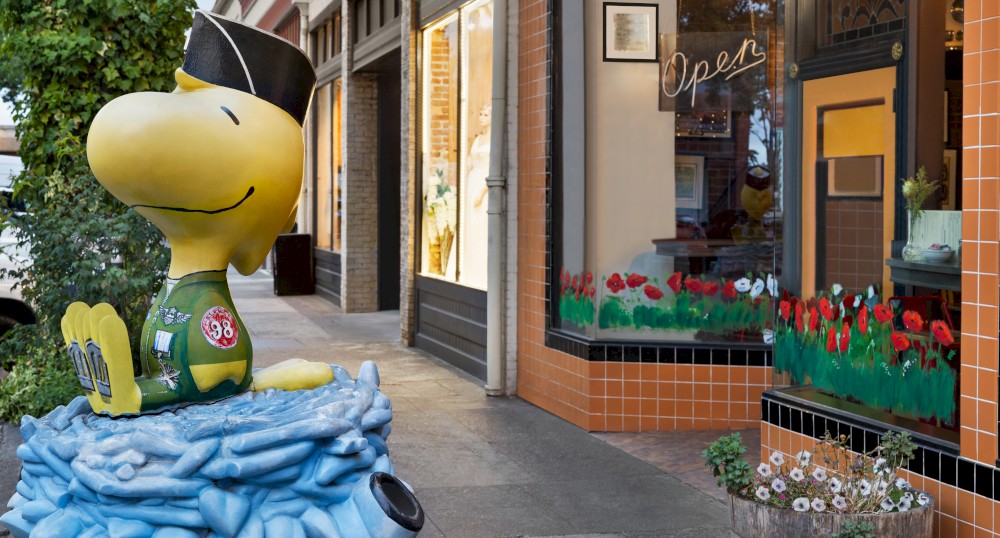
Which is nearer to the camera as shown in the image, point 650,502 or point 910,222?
point 910,222

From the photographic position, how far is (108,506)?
4.00 meters

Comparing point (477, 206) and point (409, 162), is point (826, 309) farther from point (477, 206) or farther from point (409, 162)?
point (409, 162)

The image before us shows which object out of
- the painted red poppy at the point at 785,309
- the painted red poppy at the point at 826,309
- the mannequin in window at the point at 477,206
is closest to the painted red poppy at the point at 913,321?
the painted red poppy at the point at 826,309

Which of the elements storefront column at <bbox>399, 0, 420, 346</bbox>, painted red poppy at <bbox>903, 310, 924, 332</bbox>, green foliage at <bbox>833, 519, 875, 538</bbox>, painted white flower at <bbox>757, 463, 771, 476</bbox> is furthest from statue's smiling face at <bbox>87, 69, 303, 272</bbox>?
storefront column at <bbox>399, 0, 420, 346</bbox>

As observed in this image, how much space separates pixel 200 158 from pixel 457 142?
7.39m

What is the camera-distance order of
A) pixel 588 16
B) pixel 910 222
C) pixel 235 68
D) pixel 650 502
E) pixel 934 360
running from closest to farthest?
pixel 235 68 → pixel 934 360 → pixel 910 222 → pixel 650 502 → pixel 588 16

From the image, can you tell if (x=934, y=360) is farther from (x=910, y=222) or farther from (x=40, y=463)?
(x=40, y=463)

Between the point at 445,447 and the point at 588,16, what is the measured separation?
11.0 feet

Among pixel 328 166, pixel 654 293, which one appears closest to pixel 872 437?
pixel 654 293

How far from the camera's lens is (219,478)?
4.01 meters

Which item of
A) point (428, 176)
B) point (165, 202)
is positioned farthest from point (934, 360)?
point (428, 176)

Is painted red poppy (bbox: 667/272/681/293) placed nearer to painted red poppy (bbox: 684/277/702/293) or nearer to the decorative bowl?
painted red poppy (bbox: 684/277/702/293)

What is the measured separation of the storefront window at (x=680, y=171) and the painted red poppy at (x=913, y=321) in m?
2.97

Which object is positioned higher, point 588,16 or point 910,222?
point 588,16
